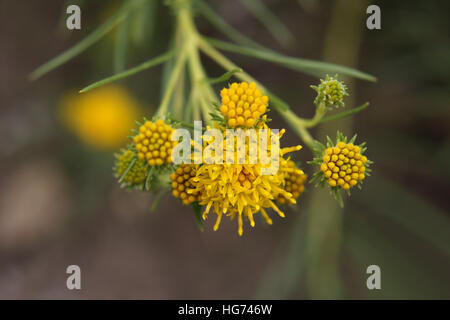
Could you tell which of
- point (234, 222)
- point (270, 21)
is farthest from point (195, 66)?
point (234, 222)

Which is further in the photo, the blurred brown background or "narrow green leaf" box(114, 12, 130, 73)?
the blurred brown background

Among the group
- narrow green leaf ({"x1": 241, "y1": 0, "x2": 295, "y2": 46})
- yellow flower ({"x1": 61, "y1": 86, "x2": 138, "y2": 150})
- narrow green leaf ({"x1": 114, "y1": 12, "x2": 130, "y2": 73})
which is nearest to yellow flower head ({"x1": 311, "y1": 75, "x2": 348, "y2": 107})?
narrow green leaf ({"x1": 114, "y1": 12, "x2": 130, "y2": 73})

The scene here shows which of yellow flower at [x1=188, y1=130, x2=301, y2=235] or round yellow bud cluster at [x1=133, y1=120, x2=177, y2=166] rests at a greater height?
round yellow bud cluster at [x1=133, y1=120, x2=177, y2=166]

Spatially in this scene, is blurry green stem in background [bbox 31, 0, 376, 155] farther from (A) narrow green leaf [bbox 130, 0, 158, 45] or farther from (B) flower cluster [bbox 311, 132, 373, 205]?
(A) narrow green leaf [bbox 130, 0, 158, 45]

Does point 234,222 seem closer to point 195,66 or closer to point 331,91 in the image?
point 195,66

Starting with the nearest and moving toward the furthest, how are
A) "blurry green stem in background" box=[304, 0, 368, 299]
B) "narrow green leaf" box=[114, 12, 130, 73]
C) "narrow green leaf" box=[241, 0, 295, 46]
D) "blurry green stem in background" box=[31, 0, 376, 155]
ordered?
"blurry green stem in background" box=[31, 0, 376, 155] → "narrow green leaf" box=[114, 12, 130, 73] → "narrow green leaf" box=[241, 0, 295, 46] → "blurry green stem in background" box=[304, 0, 368, 299]

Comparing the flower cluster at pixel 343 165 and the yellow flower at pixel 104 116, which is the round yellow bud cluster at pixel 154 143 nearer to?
the flower cluster at pixel 343 165
